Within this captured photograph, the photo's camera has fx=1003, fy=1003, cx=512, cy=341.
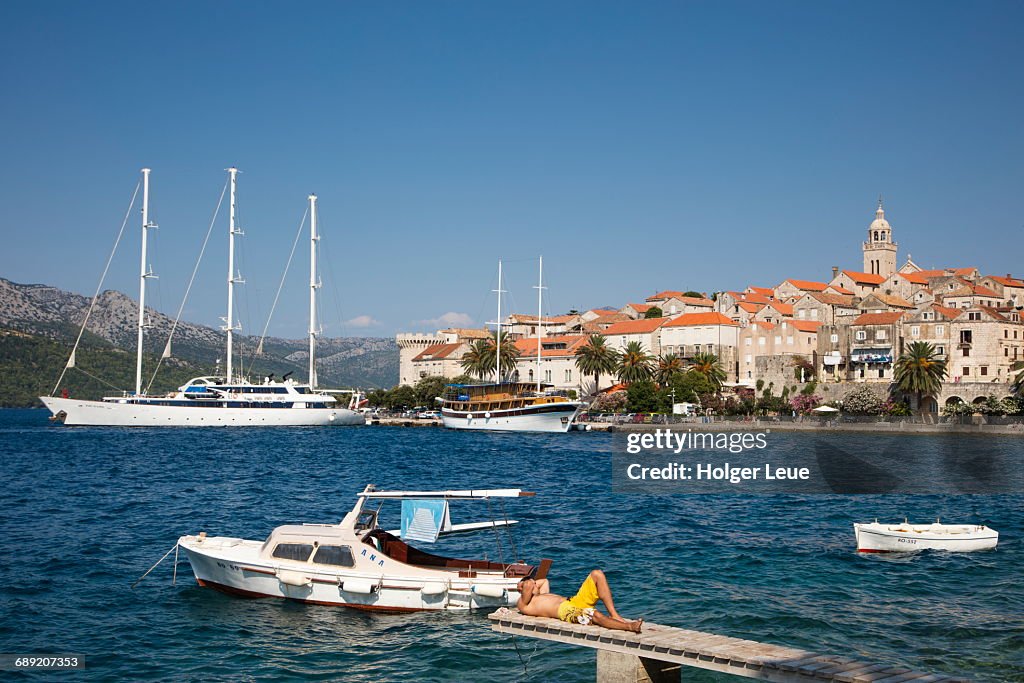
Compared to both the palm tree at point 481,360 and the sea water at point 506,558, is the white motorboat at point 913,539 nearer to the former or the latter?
the sea water at point 506,558

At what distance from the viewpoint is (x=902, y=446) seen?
229 feet

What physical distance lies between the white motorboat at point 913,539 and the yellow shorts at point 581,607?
554 inches

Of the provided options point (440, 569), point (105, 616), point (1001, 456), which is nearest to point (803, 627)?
point (440, 569)

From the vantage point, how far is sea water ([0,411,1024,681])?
54.4ft

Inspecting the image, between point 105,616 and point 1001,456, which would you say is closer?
point 105,616

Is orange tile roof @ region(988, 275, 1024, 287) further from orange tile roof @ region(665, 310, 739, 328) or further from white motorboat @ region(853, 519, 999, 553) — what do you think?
white motorboat @ region(853, 519, 999, 553)

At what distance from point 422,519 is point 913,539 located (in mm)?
13332

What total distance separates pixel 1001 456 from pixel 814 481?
62.5 feet

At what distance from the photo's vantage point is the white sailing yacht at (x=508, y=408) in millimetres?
94000

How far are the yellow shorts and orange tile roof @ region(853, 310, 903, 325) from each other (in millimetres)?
94038

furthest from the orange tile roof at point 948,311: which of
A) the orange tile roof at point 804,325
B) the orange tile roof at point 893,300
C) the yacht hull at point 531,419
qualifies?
the yacht hull at point 531,419

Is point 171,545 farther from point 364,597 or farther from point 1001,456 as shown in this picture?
point 1001,456

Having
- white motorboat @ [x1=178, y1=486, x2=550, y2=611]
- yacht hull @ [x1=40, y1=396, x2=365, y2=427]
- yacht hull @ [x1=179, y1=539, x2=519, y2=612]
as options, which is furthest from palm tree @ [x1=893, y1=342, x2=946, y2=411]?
yacht hull @ [x1=179, y1=539, x2=519, y2=612]

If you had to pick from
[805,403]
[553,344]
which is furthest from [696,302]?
[805,403]
